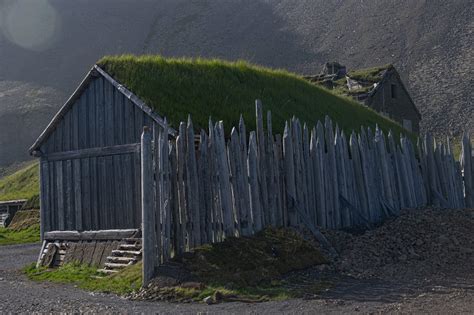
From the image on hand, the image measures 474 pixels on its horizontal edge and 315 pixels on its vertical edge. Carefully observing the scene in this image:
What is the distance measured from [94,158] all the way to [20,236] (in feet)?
41.8

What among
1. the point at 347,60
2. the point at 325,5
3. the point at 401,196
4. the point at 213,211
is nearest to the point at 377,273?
A: the point at 213,211

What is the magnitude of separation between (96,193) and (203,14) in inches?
3762

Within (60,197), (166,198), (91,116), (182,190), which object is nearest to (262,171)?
(182,190)

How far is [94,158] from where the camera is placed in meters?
13.9

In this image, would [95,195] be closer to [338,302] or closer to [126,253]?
[126,253]

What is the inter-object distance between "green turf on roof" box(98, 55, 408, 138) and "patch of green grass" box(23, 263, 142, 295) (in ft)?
10.9

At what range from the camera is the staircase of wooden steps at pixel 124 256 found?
1161 centimetres

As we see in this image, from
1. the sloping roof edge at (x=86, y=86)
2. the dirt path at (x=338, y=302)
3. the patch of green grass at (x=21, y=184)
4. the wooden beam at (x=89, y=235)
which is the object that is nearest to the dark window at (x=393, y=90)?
the patch of green grass at (x=21, y=184)

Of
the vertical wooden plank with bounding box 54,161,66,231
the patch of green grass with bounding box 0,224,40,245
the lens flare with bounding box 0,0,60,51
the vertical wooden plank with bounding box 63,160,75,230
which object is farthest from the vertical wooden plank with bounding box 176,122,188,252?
the lens flare with bounding box 0,0,60,51

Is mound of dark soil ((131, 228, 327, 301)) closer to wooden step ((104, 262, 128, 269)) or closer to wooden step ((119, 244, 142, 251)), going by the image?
wooden step ((104, 262, 128, 269))

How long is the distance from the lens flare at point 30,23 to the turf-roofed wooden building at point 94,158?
96.7 metres

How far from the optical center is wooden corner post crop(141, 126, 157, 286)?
9312mm

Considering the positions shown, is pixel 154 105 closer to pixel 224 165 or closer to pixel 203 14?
pixel 224 165

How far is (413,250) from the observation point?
10055mm
